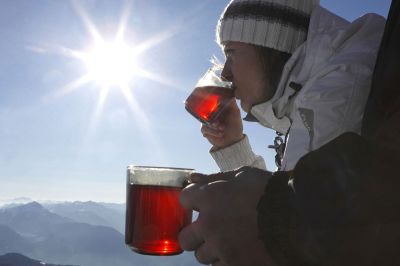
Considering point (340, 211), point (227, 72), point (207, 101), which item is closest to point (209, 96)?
point (207, 101)

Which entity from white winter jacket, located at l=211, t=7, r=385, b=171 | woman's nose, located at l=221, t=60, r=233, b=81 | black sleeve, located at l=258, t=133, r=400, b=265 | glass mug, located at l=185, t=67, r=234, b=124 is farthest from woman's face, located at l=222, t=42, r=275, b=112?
black sleeve, located at l=258, t=133, r=400, b=265

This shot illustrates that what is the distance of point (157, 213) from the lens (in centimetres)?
163

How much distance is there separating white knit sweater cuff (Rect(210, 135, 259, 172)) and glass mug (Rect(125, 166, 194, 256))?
2332 mm

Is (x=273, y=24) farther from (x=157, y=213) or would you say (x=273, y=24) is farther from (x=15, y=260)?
(x=15, y=260)

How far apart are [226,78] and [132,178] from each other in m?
1.70

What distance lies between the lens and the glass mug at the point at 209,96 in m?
3.40

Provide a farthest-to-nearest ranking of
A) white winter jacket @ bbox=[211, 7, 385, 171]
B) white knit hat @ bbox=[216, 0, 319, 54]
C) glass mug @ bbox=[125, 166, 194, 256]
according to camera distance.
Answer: white knit hat @ bbox=[216, 0, 319, 54]
white winter jacket @ bbox=[211, 7, 385, 171]
glass mug @ bbox=[125, 166, 194, 256]

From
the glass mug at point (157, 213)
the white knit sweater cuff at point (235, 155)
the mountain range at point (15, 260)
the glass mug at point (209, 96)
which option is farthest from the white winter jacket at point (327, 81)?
the mountain range at point (15, 260)

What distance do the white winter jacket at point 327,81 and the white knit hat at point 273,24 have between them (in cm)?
55

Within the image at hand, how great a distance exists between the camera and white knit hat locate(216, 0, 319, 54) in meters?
3.25

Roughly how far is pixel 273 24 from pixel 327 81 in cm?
147

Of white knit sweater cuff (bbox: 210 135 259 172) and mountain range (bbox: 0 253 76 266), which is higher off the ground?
mountain range (bbox: 0 253 76 266)

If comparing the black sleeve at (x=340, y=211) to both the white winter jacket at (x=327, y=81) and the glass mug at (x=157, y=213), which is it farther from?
the white winter jacket at (x=327, y=81)

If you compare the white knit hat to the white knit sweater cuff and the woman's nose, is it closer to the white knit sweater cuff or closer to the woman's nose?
the woman's nose
